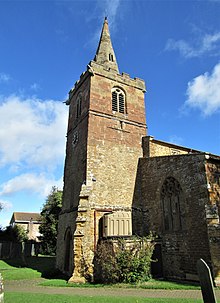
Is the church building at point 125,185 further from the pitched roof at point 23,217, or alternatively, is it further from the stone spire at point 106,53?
the pitched roof at point 23,217

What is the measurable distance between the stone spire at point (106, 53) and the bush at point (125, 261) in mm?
15183

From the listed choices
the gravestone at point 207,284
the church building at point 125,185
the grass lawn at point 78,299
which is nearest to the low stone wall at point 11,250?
the church building at point 125,185

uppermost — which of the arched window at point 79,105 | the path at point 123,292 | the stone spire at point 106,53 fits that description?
the stone spire at point 106,53

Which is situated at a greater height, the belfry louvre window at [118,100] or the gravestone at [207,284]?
the belfry louvre window at [118,100]

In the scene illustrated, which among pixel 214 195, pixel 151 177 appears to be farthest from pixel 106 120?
pixel 214 195

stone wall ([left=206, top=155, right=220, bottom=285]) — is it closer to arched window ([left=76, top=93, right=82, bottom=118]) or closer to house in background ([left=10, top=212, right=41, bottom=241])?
arched window ([left=76, top=93, right=82, bottom=118])

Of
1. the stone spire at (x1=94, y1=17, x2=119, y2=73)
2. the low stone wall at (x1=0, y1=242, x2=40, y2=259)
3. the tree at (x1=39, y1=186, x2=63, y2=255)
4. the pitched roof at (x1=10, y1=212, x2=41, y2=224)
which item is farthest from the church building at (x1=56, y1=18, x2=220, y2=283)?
the pitched roof at (x1=10, y1=212, x2=41, y2=224)

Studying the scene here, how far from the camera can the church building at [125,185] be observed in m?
13.7

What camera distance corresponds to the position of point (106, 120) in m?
19.4

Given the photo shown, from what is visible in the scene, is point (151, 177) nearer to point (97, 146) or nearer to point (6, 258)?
point (97, 146)

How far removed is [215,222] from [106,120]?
35.6ft

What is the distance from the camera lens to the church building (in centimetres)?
1366

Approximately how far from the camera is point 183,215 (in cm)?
1452

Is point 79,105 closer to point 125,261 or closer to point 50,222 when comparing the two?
point 125,261
